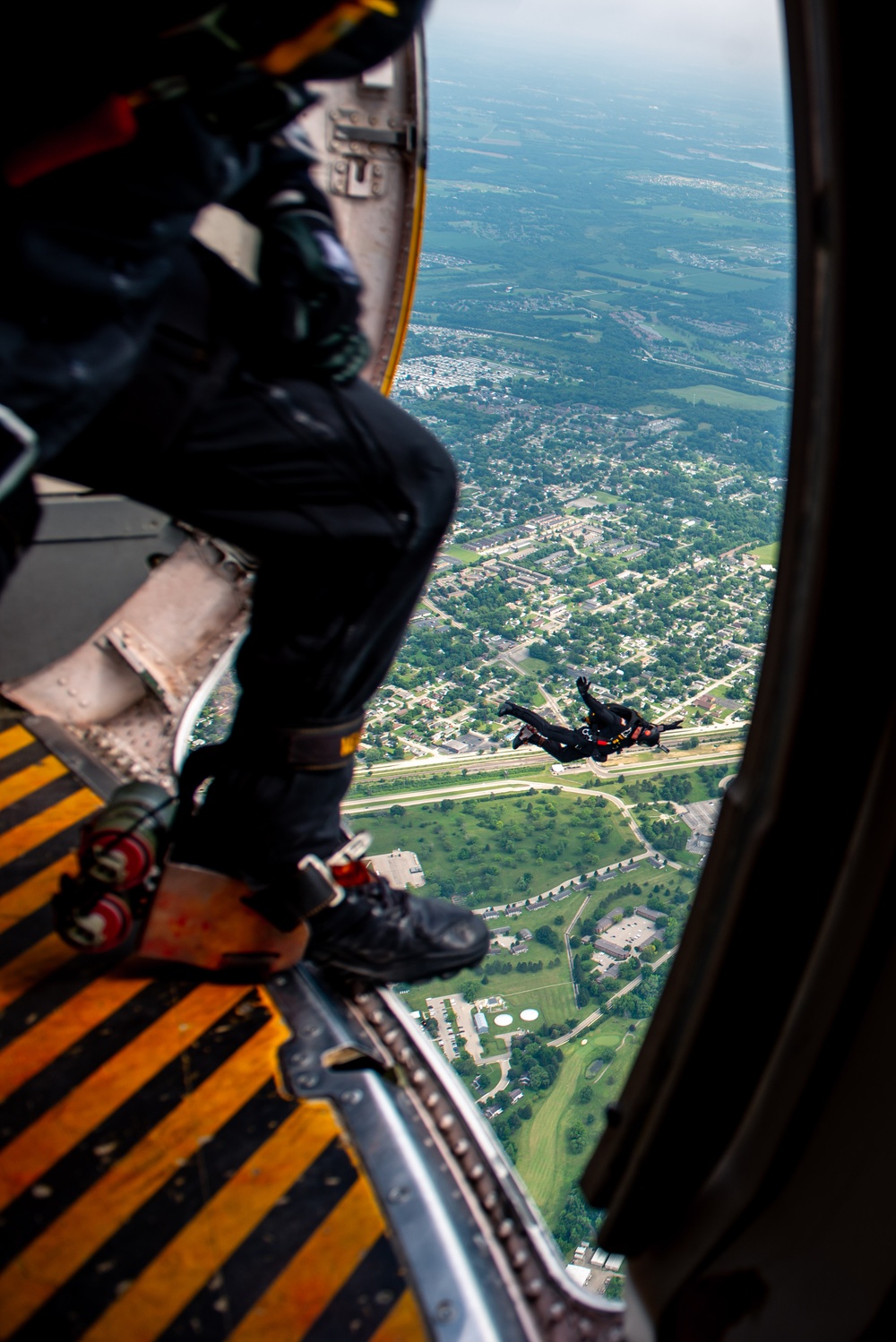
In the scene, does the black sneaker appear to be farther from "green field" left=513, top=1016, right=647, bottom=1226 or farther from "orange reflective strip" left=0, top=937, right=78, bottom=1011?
"green field" left=513, top=1016, right=647, bottom=1226

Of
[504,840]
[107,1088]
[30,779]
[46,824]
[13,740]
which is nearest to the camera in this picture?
[107,1088]

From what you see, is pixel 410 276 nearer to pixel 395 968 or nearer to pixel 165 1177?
pixel 395 968

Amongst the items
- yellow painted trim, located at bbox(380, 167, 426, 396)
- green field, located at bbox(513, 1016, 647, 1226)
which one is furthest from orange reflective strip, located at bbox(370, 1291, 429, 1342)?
green field, located at bbox(513, 1016, 647, 1226)

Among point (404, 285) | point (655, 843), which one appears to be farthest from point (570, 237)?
point (404, 285)

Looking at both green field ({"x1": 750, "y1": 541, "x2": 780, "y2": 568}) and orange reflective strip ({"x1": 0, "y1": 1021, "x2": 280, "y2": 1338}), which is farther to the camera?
green field ({"x1": 750, "y1": 541, "x2": 780, "y2": 568})

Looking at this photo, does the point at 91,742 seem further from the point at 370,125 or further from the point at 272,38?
the point at 272,38

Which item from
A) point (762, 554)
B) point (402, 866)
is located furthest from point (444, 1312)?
point (762, 554)
